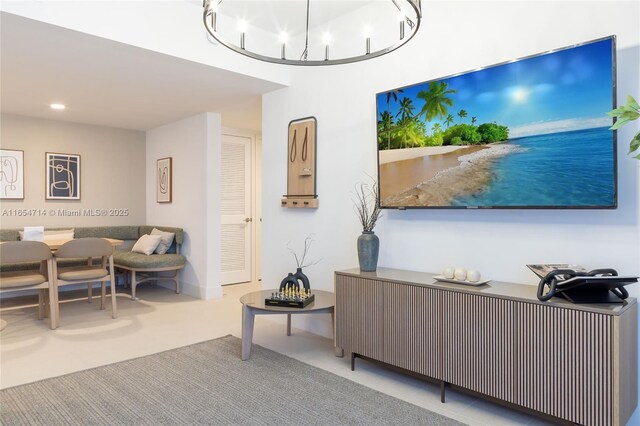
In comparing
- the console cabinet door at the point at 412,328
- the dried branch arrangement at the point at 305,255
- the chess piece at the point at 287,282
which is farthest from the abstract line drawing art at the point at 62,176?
the console cabinet door at the point at 412,328

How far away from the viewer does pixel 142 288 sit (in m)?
6.05

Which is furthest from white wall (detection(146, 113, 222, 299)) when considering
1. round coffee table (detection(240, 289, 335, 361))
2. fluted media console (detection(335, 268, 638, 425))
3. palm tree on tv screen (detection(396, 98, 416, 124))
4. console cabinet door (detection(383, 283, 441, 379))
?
console cabinet door (detection(383, 283, 441, 379))

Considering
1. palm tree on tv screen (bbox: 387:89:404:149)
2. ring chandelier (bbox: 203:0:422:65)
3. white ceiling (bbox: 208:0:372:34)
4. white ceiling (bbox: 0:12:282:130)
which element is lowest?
palm tree on tv screen (bbox: 387:89:404:149)

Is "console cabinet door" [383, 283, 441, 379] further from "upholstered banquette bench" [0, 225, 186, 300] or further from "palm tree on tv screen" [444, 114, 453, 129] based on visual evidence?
"upholstered banquette bench" [0, 225, 186, 300]

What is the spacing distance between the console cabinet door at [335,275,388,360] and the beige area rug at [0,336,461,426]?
0.86 ft

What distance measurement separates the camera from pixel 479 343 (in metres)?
2.31

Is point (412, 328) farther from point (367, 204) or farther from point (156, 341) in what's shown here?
point (156, 341)

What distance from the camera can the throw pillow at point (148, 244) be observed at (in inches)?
216

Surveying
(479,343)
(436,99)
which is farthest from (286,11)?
(479,343)

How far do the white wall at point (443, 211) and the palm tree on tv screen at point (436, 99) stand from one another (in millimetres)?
229

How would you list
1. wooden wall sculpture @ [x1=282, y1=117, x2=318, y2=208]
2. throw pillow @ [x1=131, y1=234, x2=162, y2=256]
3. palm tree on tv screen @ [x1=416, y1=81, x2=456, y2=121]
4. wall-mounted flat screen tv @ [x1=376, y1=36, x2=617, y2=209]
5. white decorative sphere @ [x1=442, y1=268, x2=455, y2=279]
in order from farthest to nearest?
throw pillow @ [x1=131, y1=234, x2=162, y2=256]
wooden wall sculpture @ [x1=282, y1=117, x2=318, y2=208]
palm tree on tv screen @ [x1=416, y1=81, x2=456, y2=121]
white decorative sphere @ [x1=442, y1=268, x2=455, y2=279]
wall-mounted flat screen tv @ [x1=376, y1=36, x2=617, y2=209]

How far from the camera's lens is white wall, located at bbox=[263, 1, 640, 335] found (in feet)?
7.27

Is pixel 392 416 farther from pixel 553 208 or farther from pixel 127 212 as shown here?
pixel 127 212

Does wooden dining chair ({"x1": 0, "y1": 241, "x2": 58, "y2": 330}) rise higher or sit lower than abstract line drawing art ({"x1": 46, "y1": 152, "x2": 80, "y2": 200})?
lower
